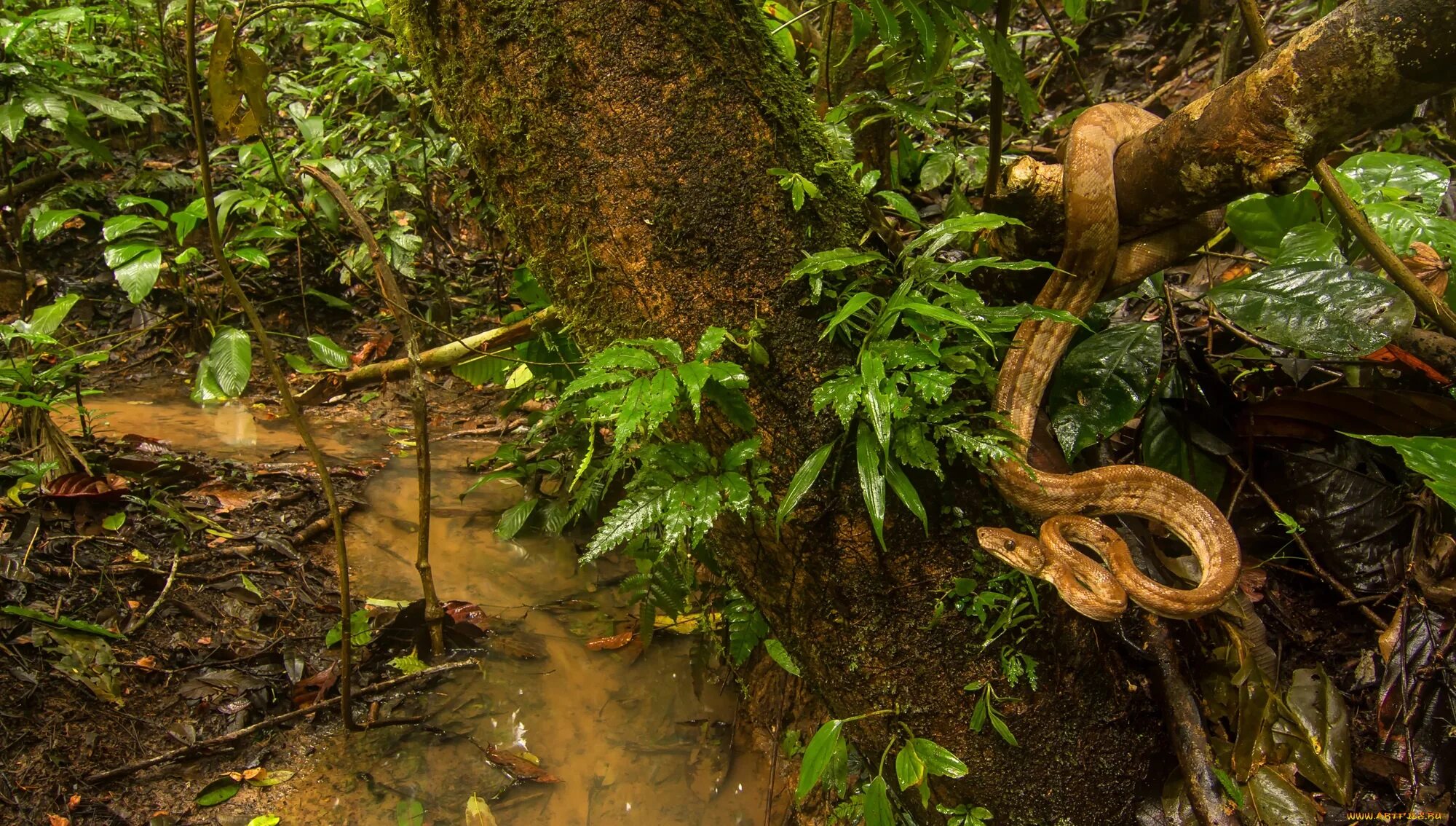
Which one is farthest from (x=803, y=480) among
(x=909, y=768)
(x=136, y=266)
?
(x=136, y=266)

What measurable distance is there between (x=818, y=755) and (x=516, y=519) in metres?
2.11

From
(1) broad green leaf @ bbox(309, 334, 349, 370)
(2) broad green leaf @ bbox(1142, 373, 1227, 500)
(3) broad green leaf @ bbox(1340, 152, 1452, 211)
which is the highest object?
(3) broad green leaf @ bbox(1340, 152, 1452, 211)

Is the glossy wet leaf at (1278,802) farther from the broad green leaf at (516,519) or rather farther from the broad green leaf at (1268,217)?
the broad green leaf at (516,519)

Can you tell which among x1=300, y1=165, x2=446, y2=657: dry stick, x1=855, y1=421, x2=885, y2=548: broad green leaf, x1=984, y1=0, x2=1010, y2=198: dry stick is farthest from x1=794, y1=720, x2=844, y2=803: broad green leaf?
x1=984, y1=0, x2=1010, y2=198: dry stick

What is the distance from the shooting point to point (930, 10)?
236 centimetres

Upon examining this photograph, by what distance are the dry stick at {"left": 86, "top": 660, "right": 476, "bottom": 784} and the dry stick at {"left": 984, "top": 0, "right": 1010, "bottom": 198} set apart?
105 inches

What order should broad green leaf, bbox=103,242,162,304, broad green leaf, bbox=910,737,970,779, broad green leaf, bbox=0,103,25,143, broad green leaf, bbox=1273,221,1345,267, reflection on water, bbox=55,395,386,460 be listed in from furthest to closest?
broad green leaf, bbox=0,103,25,143 → reflection on water, bbox=55,395,386,460 → broad green leaf, bbox=103,242,162,304 → broad green leaf, bbox=1273,221,1345,267 → broad green leaf, bbox=910,737,970,779

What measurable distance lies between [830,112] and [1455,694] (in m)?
2.70

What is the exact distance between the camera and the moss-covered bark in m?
2.06

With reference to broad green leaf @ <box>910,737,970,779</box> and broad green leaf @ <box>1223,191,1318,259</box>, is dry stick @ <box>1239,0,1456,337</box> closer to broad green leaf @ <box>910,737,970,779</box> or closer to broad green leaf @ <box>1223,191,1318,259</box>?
broad green leaf @ <box>1223,191,1318,259</box>

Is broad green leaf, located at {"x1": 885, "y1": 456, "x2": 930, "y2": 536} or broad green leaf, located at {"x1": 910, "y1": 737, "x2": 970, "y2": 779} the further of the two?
broad green leaf, located at {"x1": 910, "y1": 737, "x2": 970, "y2": 779}

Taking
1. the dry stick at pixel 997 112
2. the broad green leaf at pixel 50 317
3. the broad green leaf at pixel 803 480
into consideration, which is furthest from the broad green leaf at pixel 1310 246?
the broad green leaf at pixel 50 317

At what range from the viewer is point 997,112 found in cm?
268

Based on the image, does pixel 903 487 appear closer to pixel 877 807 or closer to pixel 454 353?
pixel 877 807
